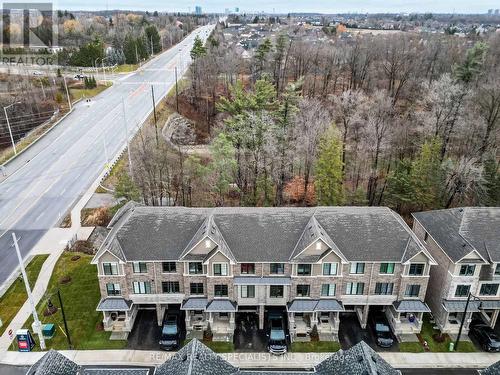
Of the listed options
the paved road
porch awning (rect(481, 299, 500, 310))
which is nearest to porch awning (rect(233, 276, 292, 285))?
porch awning (rect(481, 299, 500, 310))

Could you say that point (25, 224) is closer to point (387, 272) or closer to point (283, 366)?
point (283, 366)

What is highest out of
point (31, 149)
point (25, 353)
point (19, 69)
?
point (19, 69)

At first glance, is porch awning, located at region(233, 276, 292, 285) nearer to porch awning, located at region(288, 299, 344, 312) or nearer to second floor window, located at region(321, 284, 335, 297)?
porch awning, located at region(288, 299, 344, 312)

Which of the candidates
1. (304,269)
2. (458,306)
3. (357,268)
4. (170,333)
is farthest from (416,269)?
(170,333)

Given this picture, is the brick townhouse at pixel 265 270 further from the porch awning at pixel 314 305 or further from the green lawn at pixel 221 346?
the green lawn at pixel 221 346

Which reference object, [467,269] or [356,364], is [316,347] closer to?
[356,364]

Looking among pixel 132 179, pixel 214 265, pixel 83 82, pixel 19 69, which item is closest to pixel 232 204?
pixel 132 179
